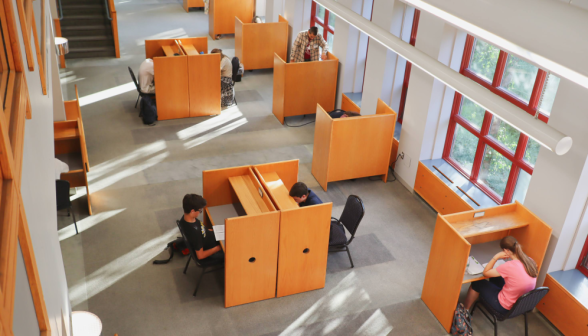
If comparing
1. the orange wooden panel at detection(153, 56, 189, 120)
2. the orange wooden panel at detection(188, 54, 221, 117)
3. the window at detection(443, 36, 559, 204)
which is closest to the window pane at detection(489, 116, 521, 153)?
the window at detection(443, 36, 559, 204)

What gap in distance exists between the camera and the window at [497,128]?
5.80m

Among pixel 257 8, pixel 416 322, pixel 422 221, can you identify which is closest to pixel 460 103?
pixel 422 221

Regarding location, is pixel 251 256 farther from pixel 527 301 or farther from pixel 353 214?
pixel 527 301

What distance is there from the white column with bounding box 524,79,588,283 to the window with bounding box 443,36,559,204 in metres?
0.52

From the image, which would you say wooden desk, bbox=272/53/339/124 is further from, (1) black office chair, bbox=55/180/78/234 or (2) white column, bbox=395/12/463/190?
(1) black office chair, bbox=55/180/78/234

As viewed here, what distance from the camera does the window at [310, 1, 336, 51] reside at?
1045 cm

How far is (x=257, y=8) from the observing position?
1417cm

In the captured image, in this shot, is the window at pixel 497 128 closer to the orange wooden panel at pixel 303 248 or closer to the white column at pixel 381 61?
the white column at pixel 381 61

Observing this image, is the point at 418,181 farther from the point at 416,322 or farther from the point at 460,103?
the point at 416,322

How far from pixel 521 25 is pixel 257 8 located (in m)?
11.1

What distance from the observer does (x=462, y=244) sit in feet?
16.7

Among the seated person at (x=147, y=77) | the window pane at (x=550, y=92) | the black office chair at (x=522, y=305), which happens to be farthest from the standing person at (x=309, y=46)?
the black office chair at (x=522, y=305)

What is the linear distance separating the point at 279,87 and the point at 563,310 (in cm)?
613

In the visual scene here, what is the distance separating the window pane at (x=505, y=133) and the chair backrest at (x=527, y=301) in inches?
76.7
